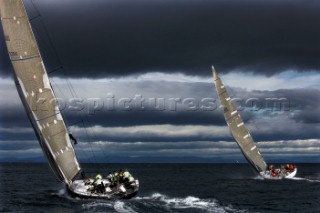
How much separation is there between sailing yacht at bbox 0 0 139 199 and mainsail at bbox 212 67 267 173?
23.7 m

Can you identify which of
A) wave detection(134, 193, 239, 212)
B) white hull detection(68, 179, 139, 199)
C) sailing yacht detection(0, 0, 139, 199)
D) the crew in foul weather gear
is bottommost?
wave detection(134, 193, 239, 212)

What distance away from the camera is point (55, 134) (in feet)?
124

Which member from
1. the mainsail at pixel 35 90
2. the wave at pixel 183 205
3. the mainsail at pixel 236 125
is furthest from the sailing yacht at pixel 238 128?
the mainsail at pixel 35 90

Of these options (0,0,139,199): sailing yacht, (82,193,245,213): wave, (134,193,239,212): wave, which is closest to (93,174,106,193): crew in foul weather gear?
(0,0,139,199): sailing yacht

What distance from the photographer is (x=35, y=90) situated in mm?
36656

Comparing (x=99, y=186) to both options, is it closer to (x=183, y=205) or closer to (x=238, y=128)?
(x=183, y=205)

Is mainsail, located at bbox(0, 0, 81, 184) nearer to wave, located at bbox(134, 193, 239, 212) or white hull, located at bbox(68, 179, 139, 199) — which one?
white hull, located at bbox(68, 179, 139, 199)

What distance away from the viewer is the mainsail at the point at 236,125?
192 feet

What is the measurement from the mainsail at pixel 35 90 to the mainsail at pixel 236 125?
2521cm

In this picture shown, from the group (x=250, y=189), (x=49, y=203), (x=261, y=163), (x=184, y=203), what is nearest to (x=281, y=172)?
(x=261, y=163)

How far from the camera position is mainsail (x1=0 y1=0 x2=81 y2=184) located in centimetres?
3550

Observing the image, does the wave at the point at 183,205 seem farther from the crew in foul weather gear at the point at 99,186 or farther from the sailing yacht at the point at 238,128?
the sailing yacht at the point at 238,128

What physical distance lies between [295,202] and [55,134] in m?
25.9

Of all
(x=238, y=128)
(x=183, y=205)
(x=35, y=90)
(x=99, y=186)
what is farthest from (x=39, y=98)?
(x=238, y=128)
